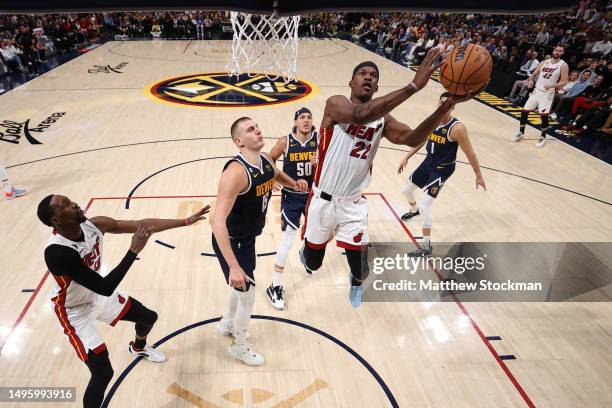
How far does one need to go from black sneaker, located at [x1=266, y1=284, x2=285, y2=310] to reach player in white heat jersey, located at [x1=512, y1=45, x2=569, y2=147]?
692 centimetres

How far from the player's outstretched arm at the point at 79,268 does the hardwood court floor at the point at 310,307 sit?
3.95 feet

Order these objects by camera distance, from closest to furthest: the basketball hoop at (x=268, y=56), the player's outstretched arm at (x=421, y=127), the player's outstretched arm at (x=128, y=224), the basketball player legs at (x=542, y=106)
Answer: the player's outstretched arm at (x=421, y=127) → the player's outstretched arm at (x=128, y=224) → the basketball player legs at (x=542, y=106) → the basketball hoop at (x=268, y=56)

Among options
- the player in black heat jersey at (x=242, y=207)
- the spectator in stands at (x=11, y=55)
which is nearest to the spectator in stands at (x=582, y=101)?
the player in black heat jersey at (x=242, y=207)

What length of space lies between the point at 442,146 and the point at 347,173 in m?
2.07

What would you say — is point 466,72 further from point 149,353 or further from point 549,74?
point 549,74

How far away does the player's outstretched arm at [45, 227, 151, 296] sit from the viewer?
248cm

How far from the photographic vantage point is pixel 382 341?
12.6 ft

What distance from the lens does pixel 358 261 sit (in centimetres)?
358

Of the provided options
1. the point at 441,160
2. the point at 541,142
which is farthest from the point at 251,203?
the point at 541,142

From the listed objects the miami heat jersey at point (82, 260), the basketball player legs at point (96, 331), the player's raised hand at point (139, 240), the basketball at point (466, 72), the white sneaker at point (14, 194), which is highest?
the basketball at point (466, 72)

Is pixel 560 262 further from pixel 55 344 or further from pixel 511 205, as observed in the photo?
pixel 55 344

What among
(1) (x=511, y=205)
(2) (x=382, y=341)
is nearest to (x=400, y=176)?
(1) (x=511, y=205)

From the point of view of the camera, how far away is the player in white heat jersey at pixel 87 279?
8.21 feet

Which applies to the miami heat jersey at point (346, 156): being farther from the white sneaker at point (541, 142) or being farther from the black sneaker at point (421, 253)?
the white sneaker at point (541, 142)
